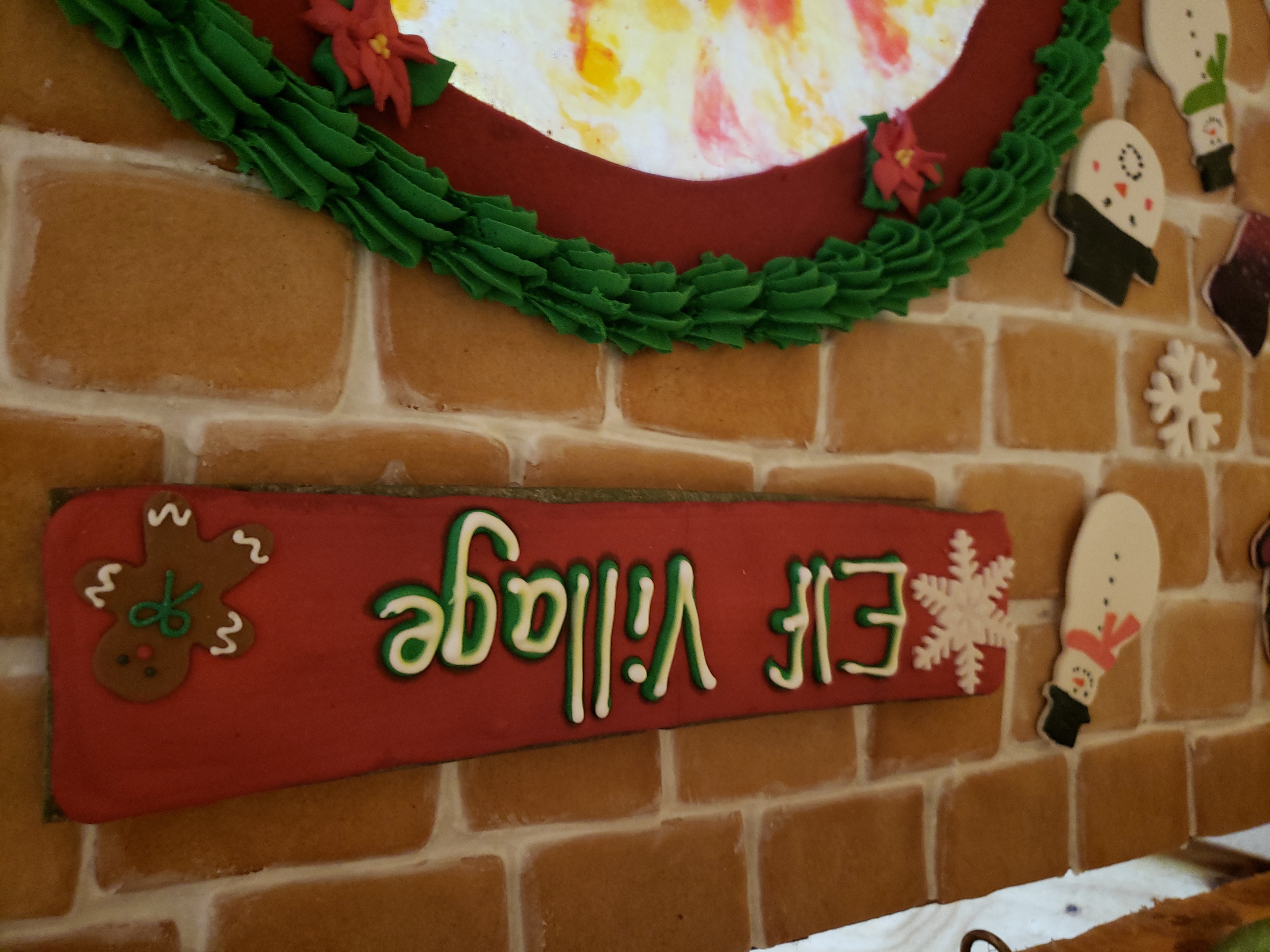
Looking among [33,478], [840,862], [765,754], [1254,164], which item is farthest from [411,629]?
[1254,164]

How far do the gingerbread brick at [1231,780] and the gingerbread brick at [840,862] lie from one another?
39cm

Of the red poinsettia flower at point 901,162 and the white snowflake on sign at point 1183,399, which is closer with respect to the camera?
the red poinsettia flower at point 901,162

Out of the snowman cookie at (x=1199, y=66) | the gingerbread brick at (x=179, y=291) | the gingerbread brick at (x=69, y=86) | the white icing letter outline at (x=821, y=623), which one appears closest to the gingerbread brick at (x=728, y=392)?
the white icing letter outline at (x=821, y=623)

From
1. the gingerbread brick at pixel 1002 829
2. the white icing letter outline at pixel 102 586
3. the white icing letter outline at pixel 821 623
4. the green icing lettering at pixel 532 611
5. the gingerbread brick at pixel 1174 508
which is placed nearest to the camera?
the white icing letter outline at pixel 102 586

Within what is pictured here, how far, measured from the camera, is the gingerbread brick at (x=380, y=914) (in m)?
0.48

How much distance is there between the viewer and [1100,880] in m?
0.87

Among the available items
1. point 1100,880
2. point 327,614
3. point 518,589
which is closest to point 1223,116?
point 1100,880

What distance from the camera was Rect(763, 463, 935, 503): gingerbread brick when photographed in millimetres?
656

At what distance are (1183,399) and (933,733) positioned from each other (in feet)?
1.48

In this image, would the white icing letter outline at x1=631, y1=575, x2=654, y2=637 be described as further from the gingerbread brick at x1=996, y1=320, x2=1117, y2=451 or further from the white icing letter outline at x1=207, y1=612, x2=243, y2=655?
the gingerbread brick at x1=996, y1=320, x2=1117, y2=451

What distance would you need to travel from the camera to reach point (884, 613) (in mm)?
643

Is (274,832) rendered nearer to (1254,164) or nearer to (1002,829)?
(1002,829)

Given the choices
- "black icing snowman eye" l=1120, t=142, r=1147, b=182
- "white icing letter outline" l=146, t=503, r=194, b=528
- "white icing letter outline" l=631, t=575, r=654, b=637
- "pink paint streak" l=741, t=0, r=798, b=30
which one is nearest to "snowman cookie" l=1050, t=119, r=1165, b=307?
"black icing snowman eye" l=1120, t=142, r=1147, b=182

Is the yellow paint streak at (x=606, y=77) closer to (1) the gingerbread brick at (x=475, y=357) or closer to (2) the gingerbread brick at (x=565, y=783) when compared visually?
(1) the gingerbread brick at (x=475, y=357)
